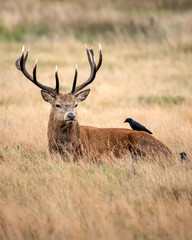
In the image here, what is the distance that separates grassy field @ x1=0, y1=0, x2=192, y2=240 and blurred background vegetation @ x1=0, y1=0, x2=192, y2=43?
0.35 ft

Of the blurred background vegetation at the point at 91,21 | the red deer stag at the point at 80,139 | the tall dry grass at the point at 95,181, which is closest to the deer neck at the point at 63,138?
the red deer stag at the point at 80,139

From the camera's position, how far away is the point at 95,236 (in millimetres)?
3977

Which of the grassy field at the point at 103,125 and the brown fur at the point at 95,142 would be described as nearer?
the grassy field at the point at 103,125

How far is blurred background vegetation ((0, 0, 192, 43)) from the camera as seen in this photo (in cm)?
2111

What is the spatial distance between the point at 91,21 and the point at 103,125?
53.2ft

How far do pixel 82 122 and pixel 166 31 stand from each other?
13.0 meters

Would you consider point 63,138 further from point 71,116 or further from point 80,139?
point 71,116

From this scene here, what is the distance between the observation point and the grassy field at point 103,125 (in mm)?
4336

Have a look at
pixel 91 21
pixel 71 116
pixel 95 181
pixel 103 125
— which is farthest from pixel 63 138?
pixel 91 21

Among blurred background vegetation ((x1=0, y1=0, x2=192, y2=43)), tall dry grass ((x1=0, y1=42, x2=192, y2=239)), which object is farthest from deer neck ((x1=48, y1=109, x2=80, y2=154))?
blurred background vegetation ((x1=0, y1=0, x2=192, y2=43))

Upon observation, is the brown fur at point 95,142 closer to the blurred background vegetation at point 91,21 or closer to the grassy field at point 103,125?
the grassy field at point 103,125

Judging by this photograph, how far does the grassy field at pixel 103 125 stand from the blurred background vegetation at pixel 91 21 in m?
0.11

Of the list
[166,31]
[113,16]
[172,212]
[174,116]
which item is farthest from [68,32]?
[172,212]

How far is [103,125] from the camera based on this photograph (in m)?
8.86
